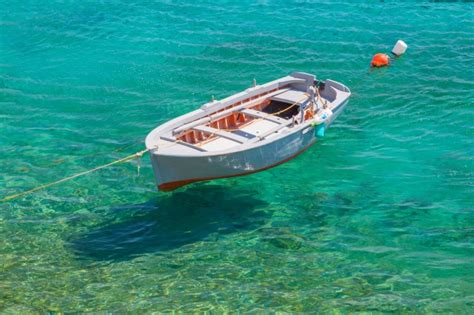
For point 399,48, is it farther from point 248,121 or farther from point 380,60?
point 248,121

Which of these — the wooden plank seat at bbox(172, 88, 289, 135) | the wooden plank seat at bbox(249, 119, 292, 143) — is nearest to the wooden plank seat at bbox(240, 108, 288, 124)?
the wooden plank seat at bbox(249, 119, 292, 143)

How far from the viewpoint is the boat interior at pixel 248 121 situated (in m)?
16.9

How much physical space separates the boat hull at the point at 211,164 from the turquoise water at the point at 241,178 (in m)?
1.72

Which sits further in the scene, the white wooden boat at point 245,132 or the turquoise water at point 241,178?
the white wooden boat at point 245,132

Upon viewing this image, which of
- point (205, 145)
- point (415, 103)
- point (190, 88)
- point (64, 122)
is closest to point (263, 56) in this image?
point (190, 88)

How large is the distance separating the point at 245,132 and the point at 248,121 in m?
1.65

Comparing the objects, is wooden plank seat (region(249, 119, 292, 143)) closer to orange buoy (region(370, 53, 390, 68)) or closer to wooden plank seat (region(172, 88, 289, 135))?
wooden plank seat (region(172, 88, 289, 135))

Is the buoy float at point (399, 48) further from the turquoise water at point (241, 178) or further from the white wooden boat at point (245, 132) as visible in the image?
the white wooden boat at point (245, 132)

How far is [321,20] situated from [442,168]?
1381 cm

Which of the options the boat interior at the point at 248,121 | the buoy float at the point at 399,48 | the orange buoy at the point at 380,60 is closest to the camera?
the boat interior at the point at 248,121

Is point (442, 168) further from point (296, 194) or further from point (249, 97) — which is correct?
point (249, 97)

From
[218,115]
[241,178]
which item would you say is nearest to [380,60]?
[241,178]

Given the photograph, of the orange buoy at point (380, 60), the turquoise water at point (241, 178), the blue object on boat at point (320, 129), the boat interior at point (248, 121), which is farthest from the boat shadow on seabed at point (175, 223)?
the orange buoy at point (380, 60)

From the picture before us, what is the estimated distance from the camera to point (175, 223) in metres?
17.2
